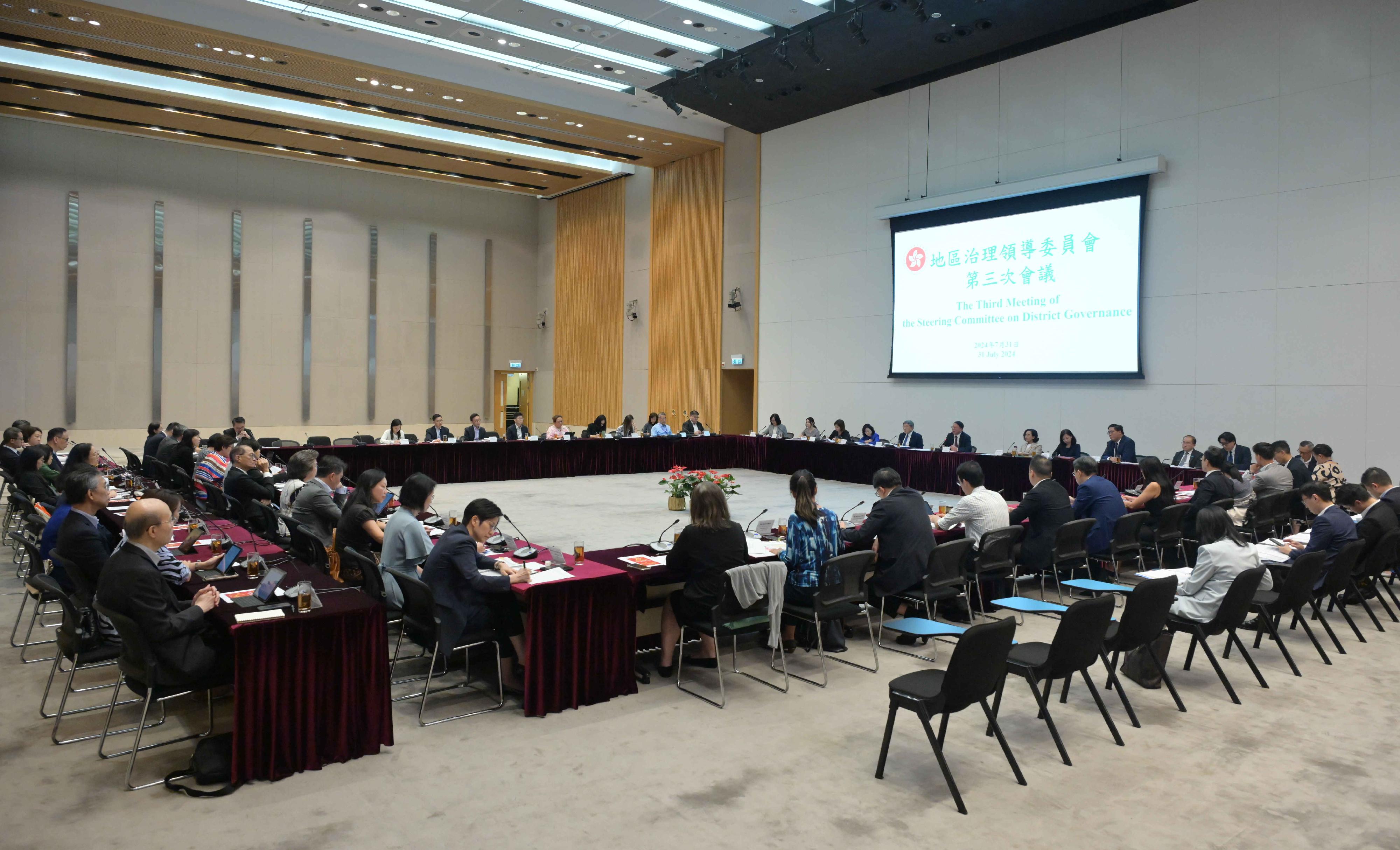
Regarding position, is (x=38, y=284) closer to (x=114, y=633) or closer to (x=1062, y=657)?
(x=114, y=633)

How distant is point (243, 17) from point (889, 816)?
42.1 ft

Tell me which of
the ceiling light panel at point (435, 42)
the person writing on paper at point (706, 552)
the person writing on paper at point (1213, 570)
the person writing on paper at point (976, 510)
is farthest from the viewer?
the ceiling light panel at point (435, 42)

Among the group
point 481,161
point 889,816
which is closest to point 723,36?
point 481,161

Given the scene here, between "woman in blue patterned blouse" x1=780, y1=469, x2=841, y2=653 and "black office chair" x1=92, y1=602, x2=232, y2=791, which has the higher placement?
"woman in blue patterned blouse" x1=780, y1=469, x2=841, y2=653

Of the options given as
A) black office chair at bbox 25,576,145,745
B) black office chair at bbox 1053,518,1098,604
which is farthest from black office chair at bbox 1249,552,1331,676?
black office chair at bbox 25,576,145,745

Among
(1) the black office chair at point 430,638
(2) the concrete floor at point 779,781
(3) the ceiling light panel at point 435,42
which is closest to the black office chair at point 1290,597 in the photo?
(2) the concrete floor at point 779,781

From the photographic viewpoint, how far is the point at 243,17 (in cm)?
1175

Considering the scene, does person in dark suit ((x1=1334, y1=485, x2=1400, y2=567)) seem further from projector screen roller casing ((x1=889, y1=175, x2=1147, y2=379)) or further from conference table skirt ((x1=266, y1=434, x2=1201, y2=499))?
projector screen roller casing ((x1=889, y1=175, x2=1147, y2=379))

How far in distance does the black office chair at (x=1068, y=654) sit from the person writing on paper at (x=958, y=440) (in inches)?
361

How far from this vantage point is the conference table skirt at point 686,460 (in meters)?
12.0

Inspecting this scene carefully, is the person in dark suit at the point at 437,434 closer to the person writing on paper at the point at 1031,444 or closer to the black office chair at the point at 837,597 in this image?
the person writing on paper at the point at 1031,444

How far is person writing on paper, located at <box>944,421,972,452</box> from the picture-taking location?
513 inches

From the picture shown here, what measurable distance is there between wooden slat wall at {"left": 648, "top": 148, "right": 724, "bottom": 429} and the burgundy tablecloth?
1428 cm

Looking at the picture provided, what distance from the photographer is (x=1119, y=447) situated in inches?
442
